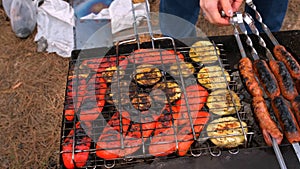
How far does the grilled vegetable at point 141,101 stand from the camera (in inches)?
100

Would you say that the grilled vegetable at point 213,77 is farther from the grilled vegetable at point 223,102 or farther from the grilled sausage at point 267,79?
the grilled sausage at point 267,79

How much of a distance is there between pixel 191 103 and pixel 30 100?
8.27 feet

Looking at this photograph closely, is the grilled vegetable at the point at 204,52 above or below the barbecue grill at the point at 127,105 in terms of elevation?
above

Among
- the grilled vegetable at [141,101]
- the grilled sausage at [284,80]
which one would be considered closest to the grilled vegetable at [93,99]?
the grilled vegetable at [141,101]

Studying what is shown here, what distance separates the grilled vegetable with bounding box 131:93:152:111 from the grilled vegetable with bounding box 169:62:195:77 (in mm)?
339

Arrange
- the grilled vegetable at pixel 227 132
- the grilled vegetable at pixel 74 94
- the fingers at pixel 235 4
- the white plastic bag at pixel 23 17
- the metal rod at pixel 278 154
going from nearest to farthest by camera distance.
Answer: the metal rod at pixel 278 154
the grilled vegetable at pixel 227 132
the grilled vegetable at pixel 74 94
the fingers at pixel 235 4
the white plastic bag at pixel 23 17

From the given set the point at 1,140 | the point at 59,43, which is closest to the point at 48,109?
the point at 1,140

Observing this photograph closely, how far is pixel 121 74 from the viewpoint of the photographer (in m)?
2.80

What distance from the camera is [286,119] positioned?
2.38m

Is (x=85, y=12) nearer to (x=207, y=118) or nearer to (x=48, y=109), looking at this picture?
(x=48, y=109)

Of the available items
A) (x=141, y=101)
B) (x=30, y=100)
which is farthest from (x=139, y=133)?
(x=30, y=100)

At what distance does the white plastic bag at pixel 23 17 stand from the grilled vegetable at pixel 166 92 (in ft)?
10.1

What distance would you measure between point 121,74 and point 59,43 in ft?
7.46

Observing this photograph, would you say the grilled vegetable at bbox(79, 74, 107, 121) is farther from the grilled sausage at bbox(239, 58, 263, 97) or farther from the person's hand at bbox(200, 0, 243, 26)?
the grilled sausage at bbox(239, 58, 263, 97)
